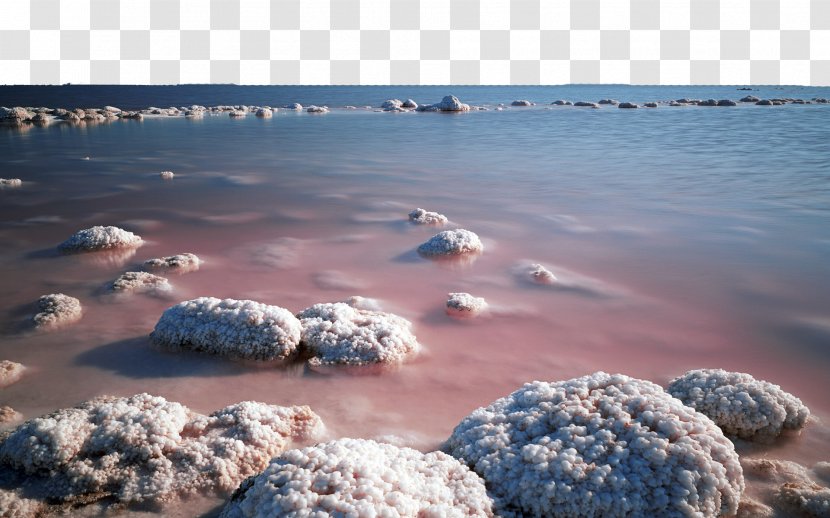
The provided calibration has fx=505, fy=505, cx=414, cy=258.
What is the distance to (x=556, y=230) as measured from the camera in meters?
8.60

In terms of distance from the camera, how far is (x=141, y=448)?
3057 mm

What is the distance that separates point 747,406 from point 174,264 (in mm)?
6309

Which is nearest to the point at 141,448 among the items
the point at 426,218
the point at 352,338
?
the point at 352,338

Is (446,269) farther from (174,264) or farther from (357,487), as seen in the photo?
(357,487)

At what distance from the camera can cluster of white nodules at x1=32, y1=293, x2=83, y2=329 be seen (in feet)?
16.2

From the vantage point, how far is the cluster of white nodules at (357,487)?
2309 mm

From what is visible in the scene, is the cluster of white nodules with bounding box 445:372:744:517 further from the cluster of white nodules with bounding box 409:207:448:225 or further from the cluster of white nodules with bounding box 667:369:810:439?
the cluster of white nodules with bounding box 409:207:448:225

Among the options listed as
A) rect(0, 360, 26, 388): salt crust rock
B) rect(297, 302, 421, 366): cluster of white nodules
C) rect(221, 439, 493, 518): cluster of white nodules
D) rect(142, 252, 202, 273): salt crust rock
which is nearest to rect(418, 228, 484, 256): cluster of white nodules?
rect(297, 302, 421, 366): cluster of white nodules

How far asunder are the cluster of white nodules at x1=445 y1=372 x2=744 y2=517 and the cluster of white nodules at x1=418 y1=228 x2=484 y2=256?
4.10m

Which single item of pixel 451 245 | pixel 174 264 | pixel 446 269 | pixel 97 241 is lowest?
pixel 446 269

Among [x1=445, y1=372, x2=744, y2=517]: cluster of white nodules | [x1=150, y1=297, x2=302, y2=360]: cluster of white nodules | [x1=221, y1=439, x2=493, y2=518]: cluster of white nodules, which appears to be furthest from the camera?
[x1=150, y1=297, x2=302, y2=360]: cluster of white nodules

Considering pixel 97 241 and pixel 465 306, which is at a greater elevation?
pixel 97 241

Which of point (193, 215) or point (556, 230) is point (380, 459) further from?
point (193, 215)

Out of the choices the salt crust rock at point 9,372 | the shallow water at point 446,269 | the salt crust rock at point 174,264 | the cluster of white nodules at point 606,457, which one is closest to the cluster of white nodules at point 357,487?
the cluster of white nodules at point 606,457
